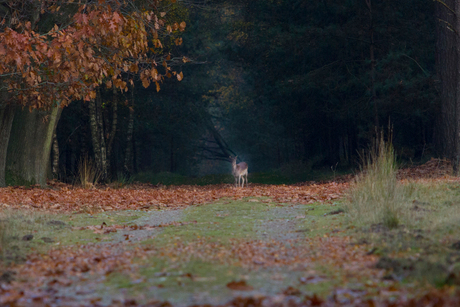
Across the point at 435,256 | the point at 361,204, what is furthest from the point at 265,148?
the point at 435,256

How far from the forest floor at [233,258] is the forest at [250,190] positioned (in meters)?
0.03

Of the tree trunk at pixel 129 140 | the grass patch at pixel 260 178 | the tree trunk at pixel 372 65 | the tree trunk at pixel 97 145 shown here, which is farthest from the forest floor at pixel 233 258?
the grass patch at pixel 260 178

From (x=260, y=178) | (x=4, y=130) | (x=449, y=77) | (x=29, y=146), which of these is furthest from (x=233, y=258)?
(x=260, y=178)

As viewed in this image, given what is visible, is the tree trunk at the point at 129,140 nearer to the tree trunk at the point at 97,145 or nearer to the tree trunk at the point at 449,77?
the tree trunk at the point at 97,145

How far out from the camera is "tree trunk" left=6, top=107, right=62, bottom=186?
1593 cm

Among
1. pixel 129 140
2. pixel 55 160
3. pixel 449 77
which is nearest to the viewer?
pixel 449 77

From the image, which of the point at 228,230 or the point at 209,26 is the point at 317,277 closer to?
the point at 228,230

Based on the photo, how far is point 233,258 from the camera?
5.49 m

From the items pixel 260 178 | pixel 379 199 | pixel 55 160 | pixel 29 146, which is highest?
pixel 29 146

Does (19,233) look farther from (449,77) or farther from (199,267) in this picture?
(449,77)

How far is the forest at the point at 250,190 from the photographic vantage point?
14.6ft

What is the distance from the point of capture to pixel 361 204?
7.96m

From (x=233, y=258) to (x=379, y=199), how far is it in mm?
3508

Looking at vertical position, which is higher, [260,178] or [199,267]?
[199,267]
